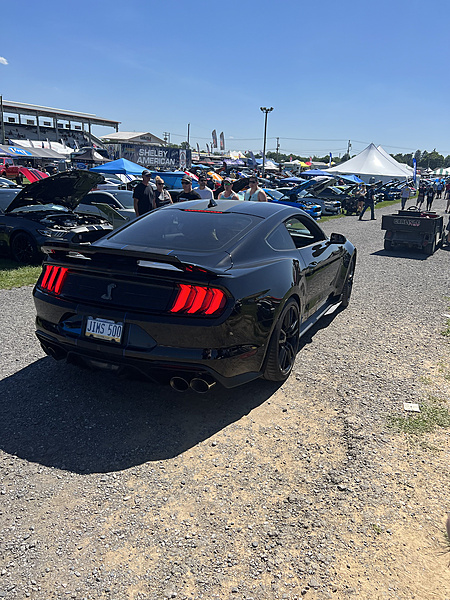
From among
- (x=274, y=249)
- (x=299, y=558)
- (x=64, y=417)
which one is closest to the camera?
(x=299, y=558)

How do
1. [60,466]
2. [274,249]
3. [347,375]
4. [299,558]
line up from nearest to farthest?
[299,558], [60,466], [274,249], [347,375]

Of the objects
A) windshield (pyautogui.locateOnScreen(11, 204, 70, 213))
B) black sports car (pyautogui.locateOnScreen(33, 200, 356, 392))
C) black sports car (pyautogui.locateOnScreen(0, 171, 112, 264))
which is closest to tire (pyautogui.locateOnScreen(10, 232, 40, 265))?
black sports car (pyautogui.locateOnScreen(0, 171, 112, 264))

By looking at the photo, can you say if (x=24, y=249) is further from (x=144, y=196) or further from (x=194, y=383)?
(x=194, y=383)

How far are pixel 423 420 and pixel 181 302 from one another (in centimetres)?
211

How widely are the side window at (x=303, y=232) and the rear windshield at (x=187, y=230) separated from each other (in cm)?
72

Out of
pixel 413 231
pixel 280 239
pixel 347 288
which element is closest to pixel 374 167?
pixel 413 231

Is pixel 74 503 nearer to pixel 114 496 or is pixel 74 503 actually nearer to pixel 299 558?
pixel 114 496

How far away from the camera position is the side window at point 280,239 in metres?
3.92

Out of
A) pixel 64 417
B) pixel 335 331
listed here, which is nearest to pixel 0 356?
pixel 64 417

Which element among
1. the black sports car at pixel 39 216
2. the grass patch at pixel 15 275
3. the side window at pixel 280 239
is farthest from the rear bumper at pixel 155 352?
the black sports car at pixel 39 216

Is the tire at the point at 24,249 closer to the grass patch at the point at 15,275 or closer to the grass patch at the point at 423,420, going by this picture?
the grass patch at the point at 15,275

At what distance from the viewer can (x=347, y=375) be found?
4.18 m

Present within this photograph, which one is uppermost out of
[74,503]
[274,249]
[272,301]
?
Result: [274,249]

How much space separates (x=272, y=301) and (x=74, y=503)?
75.8 inches
